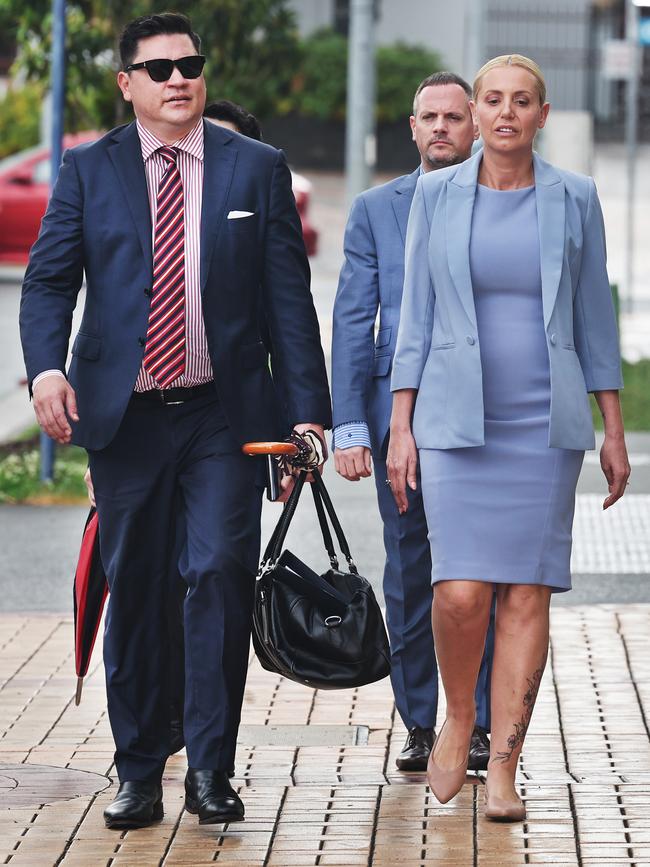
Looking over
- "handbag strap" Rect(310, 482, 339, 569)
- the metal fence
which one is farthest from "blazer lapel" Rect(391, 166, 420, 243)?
the metal fence

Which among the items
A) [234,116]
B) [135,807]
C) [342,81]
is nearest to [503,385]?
[135,807]

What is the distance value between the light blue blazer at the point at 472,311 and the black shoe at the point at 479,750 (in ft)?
3.33

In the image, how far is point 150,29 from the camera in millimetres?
5184

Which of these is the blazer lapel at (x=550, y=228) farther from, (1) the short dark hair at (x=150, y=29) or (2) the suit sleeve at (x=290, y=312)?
(1) the short dark hair at (x=150, y=29)

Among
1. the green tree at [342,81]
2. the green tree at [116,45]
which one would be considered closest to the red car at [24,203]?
the green tree at [116,45]

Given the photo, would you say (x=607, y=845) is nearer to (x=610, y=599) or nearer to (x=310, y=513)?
(x=610, y=599)

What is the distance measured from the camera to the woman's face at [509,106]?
196 inches

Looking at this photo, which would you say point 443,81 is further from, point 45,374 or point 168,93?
point 45,374

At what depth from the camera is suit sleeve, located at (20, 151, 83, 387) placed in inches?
199

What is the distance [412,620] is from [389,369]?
749 mm

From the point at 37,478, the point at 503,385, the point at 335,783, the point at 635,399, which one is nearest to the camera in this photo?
the point at 503,385

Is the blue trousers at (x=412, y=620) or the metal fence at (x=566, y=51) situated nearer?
the blue trousers at (x=412, y=620)

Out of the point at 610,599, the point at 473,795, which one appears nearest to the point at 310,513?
the point at 610,599

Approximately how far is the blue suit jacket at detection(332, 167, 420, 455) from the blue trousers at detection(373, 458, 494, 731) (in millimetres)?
224
